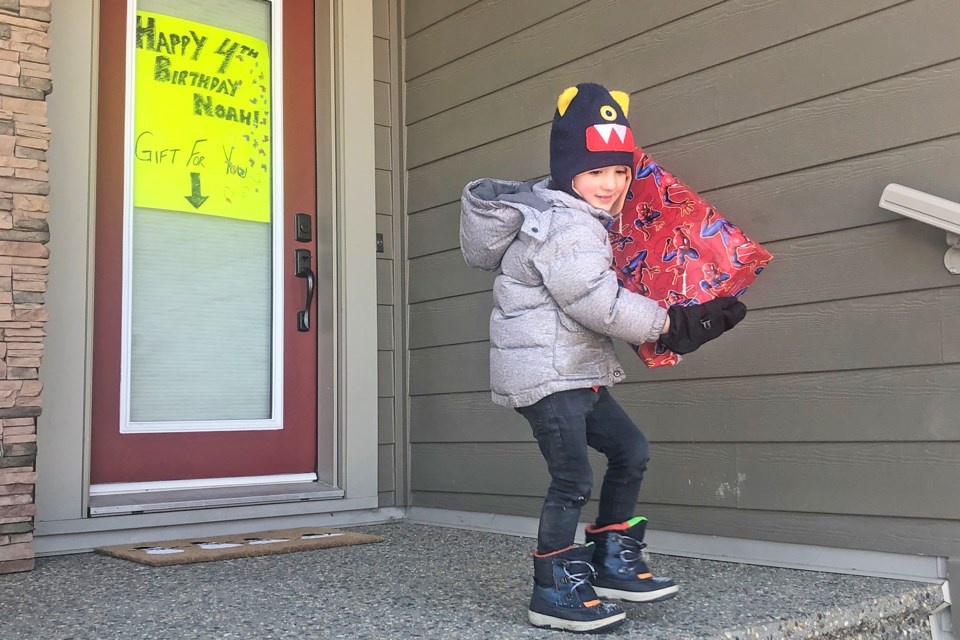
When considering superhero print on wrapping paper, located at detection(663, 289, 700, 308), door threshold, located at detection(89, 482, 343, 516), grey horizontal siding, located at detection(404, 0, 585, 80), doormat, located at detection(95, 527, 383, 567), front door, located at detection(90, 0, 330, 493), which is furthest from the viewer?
grey horizontal siding, located at detection(404, 0, 585, 80)

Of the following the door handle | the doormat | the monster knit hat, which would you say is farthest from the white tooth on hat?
the door handle

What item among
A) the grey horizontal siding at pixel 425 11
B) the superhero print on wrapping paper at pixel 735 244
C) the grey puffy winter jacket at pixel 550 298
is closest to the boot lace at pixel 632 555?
the grey puffy winter jacket at pixel 550 298

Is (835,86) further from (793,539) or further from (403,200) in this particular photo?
(403,200)

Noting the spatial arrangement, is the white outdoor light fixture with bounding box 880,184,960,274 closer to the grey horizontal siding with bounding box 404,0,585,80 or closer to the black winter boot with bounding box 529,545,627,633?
the black winter boot with bounding box 529,545,627,633

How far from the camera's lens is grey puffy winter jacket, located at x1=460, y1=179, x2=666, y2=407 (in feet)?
5.67

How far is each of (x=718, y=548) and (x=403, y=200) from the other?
5.90 feet

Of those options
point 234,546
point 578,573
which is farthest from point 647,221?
point 234,546

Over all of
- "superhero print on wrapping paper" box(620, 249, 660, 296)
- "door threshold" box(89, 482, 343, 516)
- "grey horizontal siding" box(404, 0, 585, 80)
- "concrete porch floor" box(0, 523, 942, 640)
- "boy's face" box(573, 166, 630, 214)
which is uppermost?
"grey horizontal siding" box(404, 0, 585, 80)

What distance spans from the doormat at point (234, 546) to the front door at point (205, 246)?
0.25 metres

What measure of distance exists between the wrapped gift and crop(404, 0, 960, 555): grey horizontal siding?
52 cm

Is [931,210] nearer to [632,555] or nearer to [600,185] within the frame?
[600,185]

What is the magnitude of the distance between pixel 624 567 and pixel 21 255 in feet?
5.92

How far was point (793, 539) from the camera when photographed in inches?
90.1

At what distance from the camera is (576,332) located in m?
1.79
